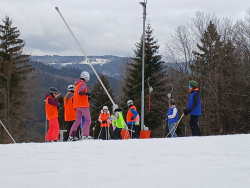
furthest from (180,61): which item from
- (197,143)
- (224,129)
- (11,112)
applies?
(197,143)

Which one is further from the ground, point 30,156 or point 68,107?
point 68,107

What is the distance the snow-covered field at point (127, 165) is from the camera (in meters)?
3.49

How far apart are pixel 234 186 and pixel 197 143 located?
3116 millimetres

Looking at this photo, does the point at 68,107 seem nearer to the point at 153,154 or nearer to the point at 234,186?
the point at 153,154

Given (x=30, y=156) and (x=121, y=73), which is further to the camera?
(x=121, y=73)

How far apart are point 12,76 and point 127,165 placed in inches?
1272

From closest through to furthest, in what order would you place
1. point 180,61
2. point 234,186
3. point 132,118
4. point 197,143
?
point 234,186
point 197,143
point 132,118
point 180,61

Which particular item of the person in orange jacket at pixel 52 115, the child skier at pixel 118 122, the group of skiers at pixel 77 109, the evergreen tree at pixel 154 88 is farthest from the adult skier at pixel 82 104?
the evergreen tree at pixel 154 88

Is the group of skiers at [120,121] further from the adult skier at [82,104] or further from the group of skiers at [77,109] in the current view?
the adult skier at [82,104]

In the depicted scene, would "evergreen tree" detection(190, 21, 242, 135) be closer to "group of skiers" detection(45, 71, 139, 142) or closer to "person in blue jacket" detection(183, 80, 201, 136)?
"group of skiers" detection(45, 71, 139, 142)

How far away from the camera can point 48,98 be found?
9680mm

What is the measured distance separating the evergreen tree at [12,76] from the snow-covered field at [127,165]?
2862 centimetres

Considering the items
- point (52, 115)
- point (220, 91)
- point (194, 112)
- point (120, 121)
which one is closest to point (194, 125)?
point (194, 112)

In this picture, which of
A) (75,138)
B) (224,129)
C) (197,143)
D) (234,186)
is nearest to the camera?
(234,186)
